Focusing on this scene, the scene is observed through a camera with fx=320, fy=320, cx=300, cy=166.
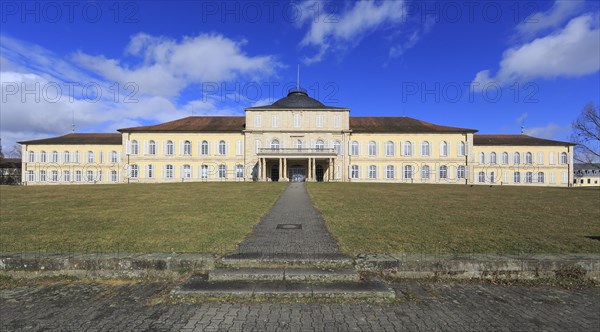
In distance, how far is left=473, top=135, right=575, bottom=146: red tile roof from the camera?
50.6 m

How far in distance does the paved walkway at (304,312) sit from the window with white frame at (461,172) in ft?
155

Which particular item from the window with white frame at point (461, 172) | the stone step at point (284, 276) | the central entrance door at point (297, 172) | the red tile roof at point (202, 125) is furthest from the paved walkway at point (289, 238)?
the window with white frame at point (461, 172)

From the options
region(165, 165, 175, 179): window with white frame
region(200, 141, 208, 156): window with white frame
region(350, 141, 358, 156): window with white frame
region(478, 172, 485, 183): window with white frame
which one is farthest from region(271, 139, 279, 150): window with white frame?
region(478, 172, 485, 183): window with white frame

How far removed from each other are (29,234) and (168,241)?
3.31 m

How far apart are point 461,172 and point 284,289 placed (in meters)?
49.4

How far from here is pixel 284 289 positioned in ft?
13.7

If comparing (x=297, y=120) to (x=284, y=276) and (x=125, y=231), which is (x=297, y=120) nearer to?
(x=125, y=231)

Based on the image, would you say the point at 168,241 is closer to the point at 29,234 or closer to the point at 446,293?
the point at 29,234

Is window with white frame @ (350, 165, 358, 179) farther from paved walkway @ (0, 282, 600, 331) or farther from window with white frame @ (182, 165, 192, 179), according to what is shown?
paved walkway @ (0, 282, 600, 331)

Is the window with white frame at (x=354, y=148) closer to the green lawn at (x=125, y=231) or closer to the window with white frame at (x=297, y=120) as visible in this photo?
the window with white frame at (x=297, y=120)

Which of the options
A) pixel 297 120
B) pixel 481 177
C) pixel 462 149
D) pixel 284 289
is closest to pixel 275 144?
pixel 297 120

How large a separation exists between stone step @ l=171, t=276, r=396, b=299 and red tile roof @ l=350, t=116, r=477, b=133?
145ft

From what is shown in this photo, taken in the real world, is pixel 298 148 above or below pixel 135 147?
below

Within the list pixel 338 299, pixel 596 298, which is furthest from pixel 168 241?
pixel 596 298
